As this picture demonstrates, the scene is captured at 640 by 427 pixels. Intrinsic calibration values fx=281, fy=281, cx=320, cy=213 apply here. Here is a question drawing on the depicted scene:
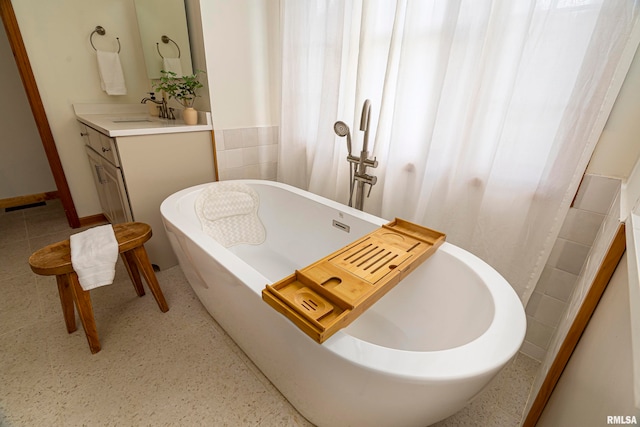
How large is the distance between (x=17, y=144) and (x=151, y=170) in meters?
2.18

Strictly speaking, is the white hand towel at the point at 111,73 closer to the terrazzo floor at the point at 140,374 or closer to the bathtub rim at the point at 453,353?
the terrazzo floor at the point at 140,374

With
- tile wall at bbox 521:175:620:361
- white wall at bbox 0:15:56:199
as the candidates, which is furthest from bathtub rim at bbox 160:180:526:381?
white wall at bbox 0:15:56:199

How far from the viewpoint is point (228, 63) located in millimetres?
1857

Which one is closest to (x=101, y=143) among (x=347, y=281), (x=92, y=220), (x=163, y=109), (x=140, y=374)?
(x=163, y=109)

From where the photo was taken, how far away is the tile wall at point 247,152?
2.02 meters

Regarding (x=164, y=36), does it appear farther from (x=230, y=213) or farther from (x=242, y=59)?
(x=230, y=213)

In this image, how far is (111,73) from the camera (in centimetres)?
228

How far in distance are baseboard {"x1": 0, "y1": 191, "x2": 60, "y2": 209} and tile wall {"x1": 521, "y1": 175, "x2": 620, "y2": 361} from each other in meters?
4.23

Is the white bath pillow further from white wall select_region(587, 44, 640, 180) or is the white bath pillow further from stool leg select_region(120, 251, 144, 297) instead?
white wall select_region(587, 44, 640, 180)

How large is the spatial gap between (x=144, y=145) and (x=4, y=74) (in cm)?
219

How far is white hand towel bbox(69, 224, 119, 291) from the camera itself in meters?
1.22

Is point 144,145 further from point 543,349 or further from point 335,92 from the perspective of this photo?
point 543,349

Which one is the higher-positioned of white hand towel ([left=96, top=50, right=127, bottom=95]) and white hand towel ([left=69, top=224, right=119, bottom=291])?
white hand towel ([left=96, top=50, right=127, bottom=95])

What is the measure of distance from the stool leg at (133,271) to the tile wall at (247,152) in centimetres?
78
